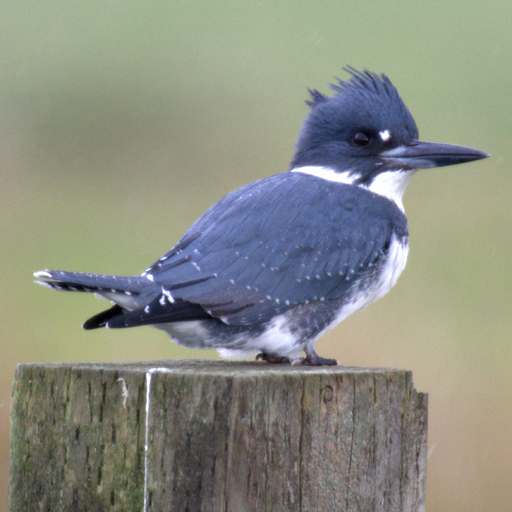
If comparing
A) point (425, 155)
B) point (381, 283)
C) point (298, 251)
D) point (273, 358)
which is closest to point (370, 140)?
point (425, 155)

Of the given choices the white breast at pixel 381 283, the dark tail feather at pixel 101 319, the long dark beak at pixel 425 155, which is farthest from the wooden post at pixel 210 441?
the long dark beak at pixel 425 155

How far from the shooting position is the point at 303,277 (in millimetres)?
3404

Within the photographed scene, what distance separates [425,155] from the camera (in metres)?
3.87

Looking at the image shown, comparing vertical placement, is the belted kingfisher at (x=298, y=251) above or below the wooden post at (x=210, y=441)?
above

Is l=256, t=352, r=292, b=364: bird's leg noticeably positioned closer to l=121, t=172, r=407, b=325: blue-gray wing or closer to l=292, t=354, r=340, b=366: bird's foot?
l=292, t=354, r=340, b=366: bird's foot

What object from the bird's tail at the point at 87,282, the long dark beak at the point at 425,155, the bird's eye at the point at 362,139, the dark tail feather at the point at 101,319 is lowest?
the dark tail feather at the point at 101,319

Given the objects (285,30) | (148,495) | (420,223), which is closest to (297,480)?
(148,495)

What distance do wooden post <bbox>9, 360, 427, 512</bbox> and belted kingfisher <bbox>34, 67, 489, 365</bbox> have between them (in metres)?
0.62

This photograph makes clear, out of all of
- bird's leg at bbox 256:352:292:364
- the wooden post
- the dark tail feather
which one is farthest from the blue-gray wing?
the wooden post

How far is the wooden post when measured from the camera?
2287 millimetres

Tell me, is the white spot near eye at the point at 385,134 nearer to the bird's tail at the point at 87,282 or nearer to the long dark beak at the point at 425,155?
the long dark beak at the point at 425,155

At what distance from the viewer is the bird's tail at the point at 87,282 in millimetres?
3012

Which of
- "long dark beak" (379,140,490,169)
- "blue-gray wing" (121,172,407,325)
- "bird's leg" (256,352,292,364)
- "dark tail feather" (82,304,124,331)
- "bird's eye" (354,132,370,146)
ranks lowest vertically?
"bird's leg" (256,352,292,364)

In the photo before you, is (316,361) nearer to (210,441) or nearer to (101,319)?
(101,319)
